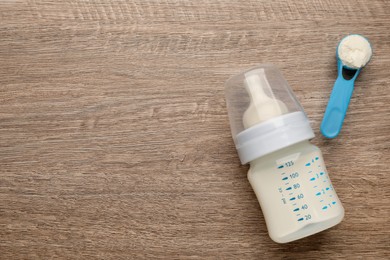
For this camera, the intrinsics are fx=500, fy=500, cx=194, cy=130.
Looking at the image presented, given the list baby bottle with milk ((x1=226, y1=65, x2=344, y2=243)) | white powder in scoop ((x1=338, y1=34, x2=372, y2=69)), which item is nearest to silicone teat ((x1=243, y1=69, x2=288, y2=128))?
baby bottle with milk ((x1=226, y1=65, x2=344, y2=243))

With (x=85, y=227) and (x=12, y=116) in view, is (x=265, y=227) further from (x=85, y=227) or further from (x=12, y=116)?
(x=12, y=116)

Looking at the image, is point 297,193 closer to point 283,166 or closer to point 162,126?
point 283,166

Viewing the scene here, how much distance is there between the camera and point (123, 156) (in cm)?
64

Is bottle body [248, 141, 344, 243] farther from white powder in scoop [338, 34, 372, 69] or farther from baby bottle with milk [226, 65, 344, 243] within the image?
white powder in scoop [338, 34, 372, 69]

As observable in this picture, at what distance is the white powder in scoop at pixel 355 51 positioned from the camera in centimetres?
61

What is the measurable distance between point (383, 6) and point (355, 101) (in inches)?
5.0

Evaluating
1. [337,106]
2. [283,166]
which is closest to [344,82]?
[337,106]

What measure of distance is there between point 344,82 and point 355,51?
0.13 ft

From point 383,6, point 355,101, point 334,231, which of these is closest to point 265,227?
point 334,231

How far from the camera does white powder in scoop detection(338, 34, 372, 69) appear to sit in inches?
24.0

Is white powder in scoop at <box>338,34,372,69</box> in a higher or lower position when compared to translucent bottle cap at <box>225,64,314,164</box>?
higher

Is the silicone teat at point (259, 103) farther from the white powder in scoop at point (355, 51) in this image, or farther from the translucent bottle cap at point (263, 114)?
the white powder in scoop at point (355, 51)

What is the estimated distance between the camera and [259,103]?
1.87ft

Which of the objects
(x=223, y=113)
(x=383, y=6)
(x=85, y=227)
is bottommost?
(x=85, y=227)
